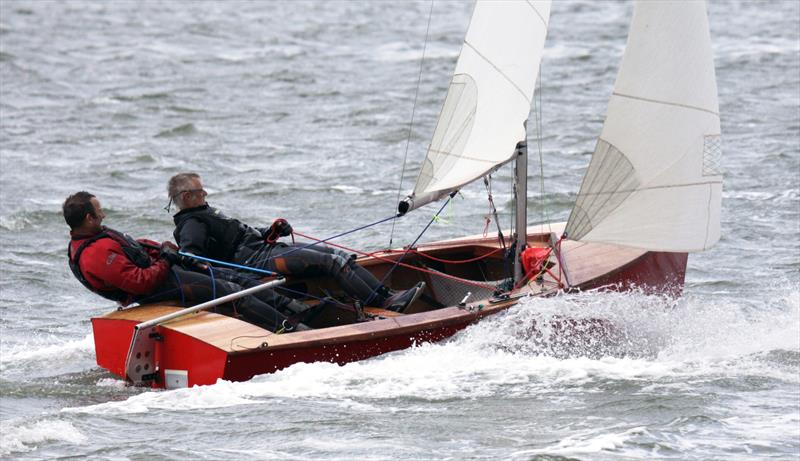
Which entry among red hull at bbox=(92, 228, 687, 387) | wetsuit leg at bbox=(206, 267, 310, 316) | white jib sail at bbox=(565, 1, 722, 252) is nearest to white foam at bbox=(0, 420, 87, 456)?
red hull at bbox=(92, 228, 687, 387)

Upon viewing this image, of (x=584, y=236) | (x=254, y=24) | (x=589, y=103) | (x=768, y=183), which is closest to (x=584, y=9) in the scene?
(x=254, y=24)

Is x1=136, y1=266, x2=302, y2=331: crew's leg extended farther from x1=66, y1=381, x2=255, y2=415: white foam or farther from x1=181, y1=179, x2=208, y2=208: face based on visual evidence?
x1=66, y1=381, x2=255, y2=415: white foam

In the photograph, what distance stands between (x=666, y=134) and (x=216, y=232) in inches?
101

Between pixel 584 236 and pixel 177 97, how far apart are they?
1180 centimetres

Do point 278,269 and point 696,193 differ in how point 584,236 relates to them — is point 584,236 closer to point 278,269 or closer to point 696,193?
point 696,193

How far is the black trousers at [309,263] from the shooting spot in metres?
7.81

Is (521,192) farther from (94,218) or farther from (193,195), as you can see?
(94,218)

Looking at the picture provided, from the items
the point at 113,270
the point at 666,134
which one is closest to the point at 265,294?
the point at 113,270

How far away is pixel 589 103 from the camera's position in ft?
56.9

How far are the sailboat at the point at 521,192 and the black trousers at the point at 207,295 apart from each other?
0.11 meters

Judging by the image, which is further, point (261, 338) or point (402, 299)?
point (402, 299)

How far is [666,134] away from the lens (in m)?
7.60

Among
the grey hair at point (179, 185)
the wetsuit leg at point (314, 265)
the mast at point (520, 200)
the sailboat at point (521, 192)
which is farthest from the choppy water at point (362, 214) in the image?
the grey hair at point (179, 185)

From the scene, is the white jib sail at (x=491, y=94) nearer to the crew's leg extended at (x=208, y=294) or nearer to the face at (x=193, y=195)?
the crew's leg extended at (x=208, y=294)
